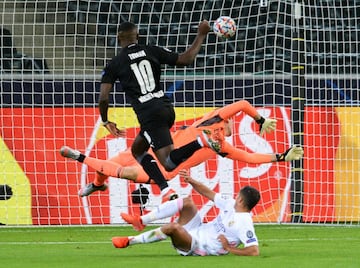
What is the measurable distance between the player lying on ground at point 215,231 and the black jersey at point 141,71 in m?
2.70

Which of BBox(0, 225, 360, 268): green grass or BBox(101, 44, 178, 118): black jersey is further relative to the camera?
BBox(101, 44, 178, 118): black jersey

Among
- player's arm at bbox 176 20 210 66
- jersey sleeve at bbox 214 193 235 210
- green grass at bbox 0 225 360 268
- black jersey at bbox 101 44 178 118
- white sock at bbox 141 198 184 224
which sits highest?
player's arm at bbox 176 20 210 66

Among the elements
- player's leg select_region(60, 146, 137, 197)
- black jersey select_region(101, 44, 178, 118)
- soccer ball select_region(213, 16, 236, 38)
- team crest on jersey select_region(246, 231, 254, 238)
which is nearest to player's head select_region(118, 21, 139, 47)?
black jersey select_region(101, 44, 178, 118)

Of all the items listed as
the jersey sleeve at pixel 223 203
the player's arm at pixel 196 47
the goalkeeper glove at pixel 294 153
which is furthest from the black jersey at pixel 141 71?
the jersey sleeve at pixel 223 203

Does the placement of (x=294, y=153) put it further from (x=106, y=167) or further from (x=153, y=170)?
(x=106, y=167)

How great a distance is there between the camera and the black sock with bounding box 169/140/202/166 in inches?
507

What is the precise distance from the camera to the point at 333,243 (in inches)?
503

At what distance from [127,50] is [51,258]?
134 inches

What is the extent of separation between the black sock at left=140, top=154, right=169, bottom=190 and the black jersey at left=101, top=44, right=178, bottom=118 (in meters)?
0.67

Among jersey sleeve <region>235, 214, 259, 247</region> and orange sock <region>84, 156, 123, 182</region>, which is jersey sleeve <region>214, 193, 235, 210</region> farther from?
orange sock <region>84, 156, 123, 182</region>

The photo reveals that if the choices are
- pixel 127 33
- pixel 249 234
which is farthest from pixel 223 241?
pixel 127 33

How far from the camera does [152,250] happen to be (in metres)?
11.9

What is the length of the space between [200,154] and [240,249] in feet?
13.7

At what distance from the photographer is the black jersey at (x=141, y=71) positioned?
13.3m
